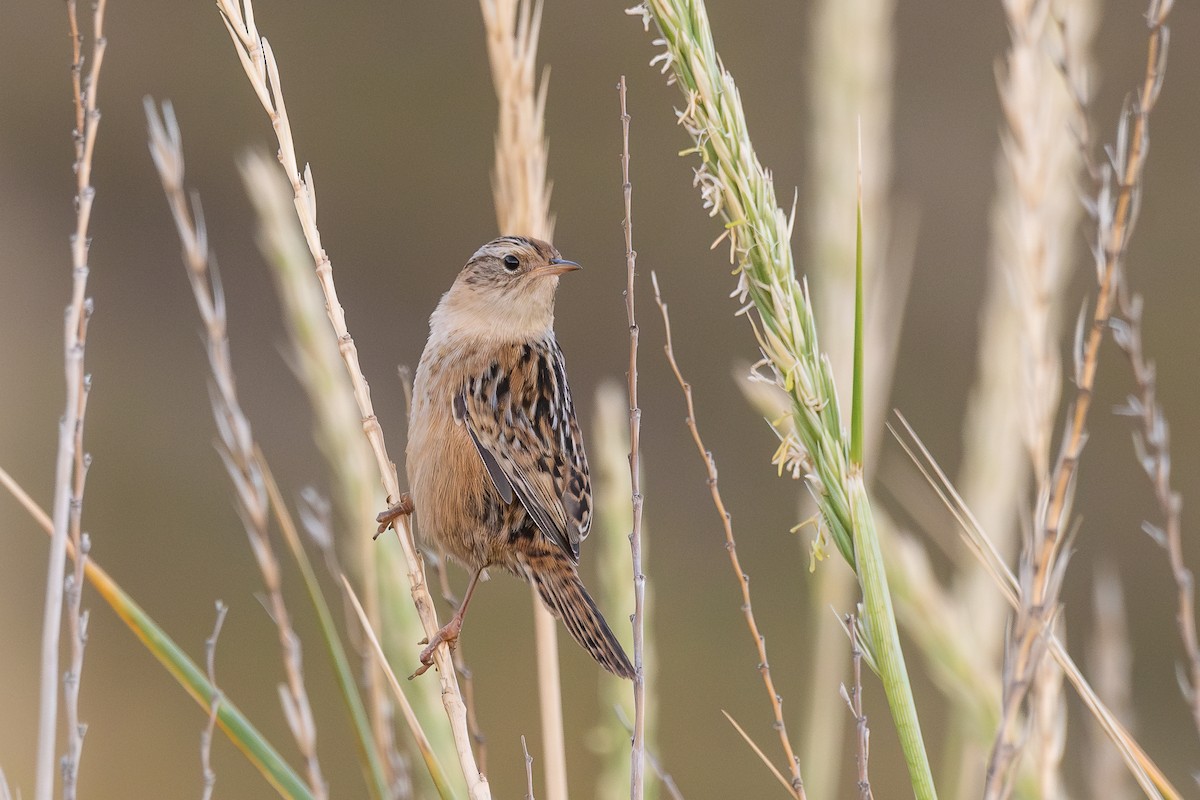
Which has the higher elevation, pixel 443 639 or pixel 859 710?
pixel 859 710

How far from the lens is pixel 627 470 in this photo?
210 centimetres

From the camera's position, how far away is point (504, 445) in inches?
105

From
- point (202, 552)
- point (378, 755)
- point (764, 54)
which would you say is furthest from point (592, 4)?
point (378, 755)

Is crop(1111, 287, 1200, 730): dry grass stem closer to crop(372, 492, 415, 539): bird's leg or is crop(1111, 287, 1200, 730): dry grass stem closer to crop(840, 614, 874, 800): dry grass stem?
crop(840, 614, 874, 800): dry grass stem

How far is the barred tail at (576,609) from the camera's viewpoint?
217 cm

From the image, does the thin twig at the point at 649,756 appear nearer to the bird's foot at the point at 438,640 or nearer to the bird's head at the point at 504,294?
the bird's foot at the point at 438,640

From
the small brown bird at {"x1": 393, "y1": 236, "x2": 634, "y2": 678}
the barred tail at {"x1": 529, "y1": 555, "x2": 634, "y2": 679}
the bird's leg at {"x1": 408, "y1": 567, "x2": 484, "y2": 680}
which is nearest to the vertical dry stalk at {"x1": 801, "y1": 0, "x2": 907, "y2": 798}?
the barred tail at {"x1": 529, "y1": 555, "x2": 634, "y2": 679}

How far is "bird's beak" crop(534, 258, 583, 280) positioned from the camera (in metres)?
2.83

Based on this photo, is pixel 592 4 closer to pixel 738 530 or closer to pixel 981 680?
pixel 738 530

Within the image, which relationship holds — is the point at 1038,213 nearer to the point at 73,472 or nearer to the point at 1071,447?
the point at 1071,447

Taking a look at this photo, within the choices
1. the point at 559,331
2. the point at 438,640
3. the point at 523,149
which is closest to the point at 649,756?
the point at 438,640

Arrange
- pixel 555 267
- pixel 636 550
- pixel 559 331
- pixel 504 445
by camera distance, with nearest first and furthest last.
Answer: pixel 636 550, pixel 504 445, pixel 555 267, pixel 559 331

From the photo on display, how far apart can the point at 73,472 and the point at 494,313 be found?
1529mm

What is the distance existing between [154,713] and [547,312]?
791 cm
